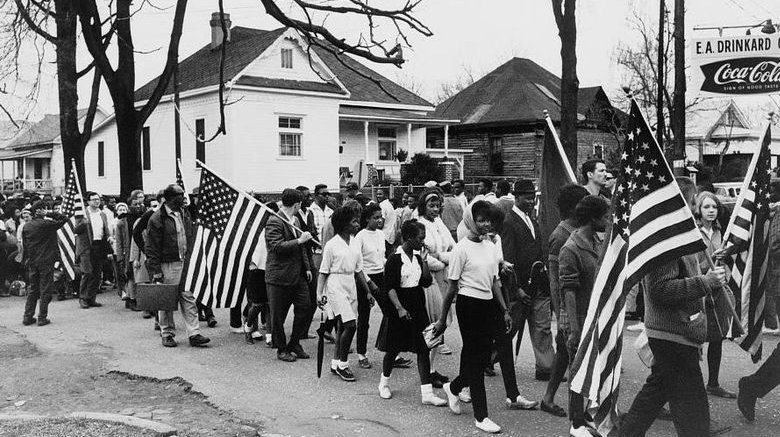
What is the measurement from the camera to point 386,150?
128 feet

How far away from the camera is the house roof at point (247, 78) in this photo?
32.1 m

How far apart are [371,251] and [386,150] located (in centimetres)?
2998

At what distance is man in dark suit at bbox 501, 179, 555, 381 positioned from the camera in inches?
315

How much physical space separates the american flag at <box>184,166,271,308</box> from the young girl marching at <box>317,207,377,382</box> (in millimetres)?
1535

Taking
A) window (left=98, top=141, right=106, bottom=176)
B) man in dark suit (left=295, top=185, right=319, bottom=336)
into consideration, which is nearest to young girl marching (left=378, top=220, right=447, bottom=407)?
man in dark suit (left=295, top=185, right=319, bottom=336)

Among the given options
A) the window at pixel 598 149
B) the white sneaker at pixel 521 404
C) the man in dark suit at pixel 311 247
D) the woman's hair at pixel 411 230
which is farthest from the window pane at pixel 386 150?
the white sneaker at pixel 521 404

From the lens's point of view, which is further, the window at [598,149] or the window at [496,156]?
the window at [598,149]

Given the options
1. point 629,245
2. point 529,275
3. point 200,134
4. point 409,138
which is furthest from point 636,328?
point 409,138

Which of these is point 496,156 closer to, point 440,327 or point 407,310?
point 407,310

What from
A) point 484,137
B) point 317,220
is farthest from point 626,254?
point 484,137

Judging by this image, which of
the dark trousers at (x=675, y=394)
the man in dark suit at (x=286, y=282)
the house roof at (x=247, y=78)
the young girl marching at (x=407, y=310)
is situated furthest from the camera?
the house roof at (x=247, y=78)

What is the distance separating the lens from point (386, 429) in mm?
6773

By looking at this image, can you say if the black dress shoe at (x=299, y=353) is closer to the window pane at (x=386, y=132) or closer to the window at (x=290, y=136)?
the window at (x=290, y=136)

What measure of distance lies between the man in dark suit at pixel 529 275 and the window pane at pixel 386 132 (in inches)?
1207
